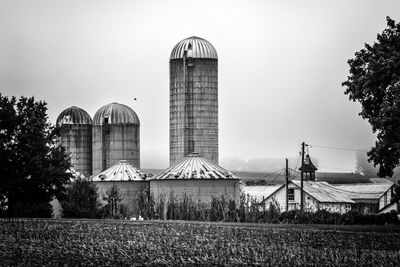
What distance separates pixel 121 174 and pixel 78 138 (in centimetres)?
1649

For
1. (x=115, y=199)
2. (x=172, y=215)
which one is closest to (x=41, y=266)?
(x=172, y=215)

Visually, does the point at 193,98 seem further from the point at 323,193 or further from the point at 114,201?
the point at 323,193

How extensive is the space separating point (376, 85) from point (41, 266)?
906 inches

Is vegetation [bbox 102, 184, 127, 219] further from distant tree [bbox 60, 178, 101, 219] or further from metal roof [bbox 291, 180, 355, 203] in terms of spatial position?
metal roof [bbox 291, 180, 355, 203]

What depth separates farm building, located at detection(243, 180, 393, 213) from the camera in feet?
297

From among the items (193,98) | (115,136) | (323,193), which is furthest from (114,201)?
(323,193)

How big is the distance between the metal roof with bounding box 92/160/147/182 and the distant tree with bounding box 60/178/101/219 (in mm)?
14056

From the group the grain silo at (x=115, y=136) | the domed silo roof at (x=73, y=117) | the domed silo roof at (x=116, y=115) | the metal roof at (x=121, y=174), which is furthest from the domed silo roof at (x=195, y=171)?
the domed silo roof at (x=73, y=117)

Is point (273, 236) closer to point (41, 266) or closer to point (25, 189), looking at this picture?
point (41, 266)

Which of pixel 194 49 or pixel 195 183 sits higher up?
pixel 194 49

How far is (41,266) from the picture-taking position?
30.5 meters

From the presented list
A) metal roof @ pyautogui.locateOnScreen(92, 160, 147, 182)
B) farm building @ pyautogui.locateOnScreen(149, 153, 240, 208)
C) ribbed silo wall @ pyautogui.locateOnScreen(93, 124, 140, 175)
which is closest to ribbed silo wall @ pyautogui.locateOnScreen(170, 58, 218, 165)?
metal roof @ pyautogui.locateOnScreen(92, 160, 147, 182)

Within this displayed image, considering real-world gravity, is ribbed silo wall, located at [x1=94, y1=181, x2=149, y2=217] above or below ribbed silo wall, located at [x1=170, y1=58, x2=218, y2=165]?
below

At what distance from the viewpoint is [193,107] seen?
93.0 m
